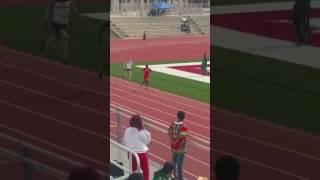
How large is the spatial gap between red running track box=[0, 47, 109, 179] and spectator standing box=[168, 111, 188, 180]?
2.88ft

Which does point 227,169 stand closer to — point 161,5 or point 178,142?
point 178,142

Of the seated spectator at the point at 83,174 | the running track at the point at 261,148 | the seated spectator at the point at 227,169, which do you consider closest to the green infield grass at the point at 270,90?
the running track at the point at 261,148

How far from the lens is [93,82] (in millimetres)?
14555

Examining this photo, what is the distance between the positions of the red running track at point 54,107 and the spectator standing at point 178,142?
0.88 meters

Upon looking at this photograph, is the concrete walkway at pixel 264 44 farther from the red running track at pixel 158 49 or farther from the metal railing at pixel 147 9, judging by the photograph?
the metal railing at pixel 147 9

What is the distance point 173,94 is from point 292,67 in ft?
22.6

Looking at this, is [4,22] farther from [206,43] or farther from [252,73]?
[206,43]

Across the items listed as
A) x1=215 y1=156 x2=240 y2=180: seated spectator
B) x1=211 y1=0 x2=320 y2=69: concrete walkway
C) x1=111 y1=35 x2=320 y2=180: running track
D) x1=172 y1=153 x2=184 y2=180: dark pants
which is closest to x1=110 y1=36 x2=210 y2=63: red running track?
x1=211 y1=0 x2=320 y2=69: concrete walkway

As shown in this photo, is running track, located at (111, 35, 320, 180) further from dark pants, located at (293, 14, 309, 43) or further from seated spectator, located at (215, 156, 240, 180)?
seated spectator, located at (215, 156, 240, 180)

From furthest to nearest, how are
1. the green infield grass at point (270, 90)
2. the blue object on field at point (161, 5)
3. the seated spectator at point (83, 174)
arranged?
the blue object on field at point (161, 5) < the green infield grass at point (270, 90) < the seated spectator at point (83, 174)

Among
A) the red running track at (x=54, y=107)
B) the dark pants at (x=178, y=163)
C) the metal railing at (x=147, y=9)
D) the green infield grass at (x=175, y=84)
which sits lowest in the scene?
the green infield grass at (x=175, y=84)

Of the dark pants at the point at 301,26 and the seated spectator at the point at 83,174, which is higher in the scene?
the dark pants at the point at 301,26

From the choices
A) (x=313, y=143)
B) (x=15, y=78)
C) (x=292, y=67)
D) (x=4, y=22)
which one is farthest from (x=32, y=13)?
(x=313, y=143)

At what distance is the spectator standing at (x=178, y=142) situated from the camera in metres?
9.40
